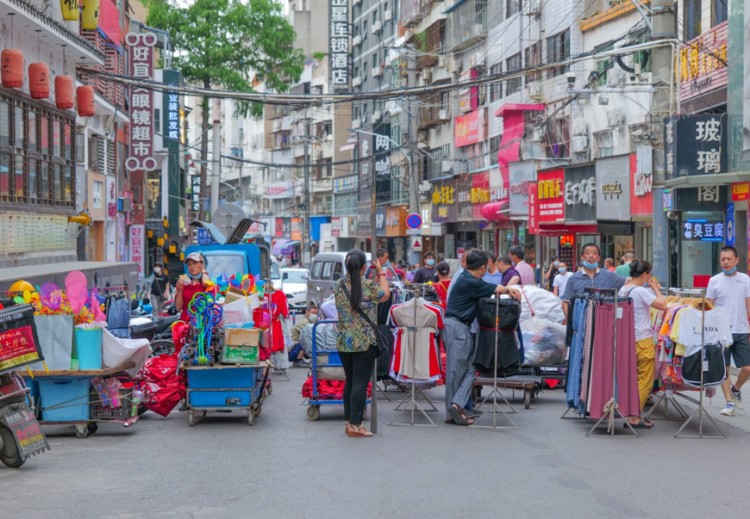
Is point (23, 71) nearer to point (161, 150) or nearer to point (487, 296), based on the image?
point (487, 296)

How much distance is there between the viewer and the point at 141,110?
133ft

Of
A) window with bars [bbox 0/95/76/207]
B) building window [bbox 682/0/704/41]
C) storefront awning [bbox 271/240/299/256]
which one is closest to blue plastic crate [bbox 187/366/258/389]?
window with bars [bbox 0/95/76/207]

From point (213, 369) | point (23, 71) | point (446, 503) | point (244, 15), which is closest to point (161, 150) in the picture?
point (244, 15)

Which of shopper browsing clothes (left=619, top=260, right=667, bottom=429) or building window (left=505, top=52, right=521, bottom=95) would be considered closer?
shopper browsing clothes (left=619, top=260, right=667, bottom=429)

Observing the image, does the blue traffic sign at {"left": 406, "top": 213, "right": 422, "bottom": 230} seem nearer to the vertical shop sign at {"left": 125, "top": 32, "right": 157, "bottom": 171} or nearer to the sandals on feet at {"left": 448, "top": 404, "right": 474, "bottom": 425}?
the vertical shop sign at {"left": 125, "top": 32, "right": 157, "bottom": 171}

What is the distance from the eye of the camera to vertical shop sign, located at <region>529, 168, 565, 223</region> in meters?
37.5

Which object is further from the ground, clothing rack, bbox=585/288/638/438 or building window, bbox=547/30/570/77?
building window, bbox=547/30/570/77

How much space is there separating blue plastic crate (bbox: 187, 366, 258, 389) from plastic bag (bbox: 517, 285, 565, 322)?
13.3 ft

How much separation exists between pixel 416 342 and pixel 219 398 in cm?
231

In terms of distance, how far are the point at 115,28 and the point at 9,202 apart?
18.7 meters

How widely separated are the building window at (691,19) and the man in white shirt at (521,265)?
32.4 feet

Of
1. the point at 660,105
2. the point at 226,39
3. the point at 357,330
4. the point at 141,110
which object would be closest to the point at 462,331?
the point at 357,330

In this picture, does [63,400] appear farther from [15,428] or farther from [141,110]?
[141,110]

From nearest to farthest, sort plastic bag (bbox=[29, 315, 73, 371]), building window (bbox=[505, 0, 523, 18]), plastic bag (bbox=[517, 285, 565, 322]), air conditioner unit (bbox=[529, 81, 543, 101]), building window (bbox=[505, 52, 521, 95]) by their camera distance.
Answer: plastic bag (bbox=[29, 315, 73, 371]) < plastic bag (bbox=[517, 285, 565, 322]) < air conditioner unit (bbox=[529, 81, 543, 101]) < building window (bbox=[505, 0, 523, 18]) < building window (bbox=[505, 52, 521, 95])
